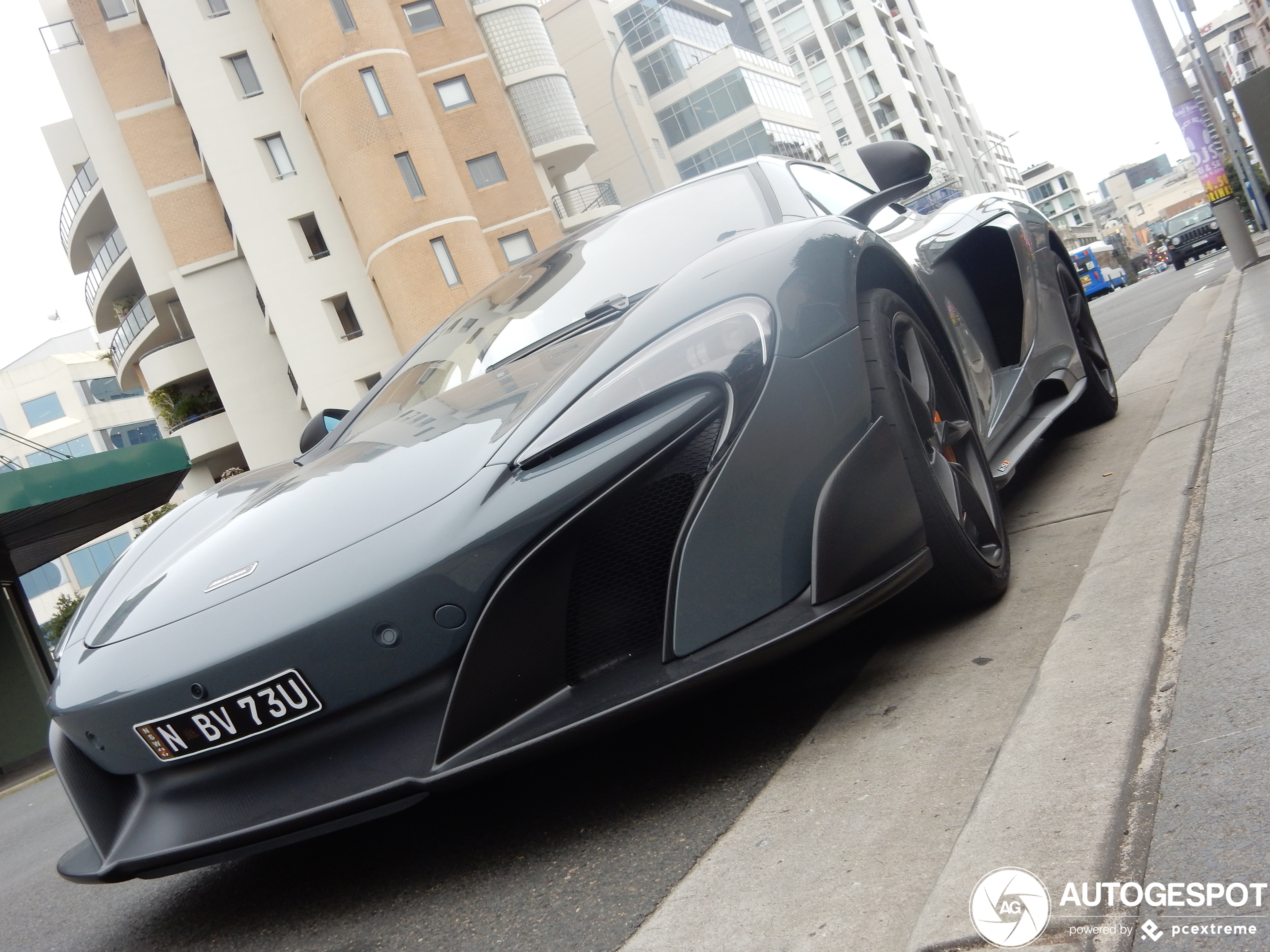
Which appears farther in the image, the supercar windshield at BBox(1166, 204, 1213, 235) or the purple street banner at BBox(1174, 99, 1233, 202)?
the supercar windshield at BBox(1166, 204, 1213, 235)

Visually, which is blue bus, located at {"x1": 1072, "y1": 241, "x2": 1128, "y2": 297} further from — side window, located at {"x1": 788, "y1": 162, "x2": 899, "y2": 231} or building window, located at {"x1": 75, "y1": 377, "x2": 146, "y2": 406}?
building window, located at {"x1": 75, "y1": 377, "x2": 146, "y2": 406}

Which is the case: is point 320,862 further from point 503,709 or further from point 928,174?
point 928,174

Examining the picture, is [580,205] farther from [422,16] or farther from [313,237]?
[313,237]

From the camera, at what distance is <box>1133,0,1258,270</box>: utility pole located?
42.5 feet

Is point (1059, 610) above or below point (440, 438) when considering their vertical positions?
below

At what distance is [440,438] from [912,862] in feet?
4.09

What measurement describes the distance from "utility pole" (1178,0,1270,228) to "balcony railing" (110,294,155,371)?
3068 centimetres

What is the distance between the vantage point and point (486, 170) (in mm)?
34844

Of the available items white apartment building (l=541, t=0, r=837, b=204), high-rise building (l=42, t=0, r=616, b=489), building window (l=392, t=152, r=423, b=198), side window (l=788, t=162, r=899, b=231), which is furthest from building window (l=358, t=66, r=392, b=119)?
side window (l=788, t=162, r=899, b=231)

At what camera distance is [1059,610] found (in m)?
2.46

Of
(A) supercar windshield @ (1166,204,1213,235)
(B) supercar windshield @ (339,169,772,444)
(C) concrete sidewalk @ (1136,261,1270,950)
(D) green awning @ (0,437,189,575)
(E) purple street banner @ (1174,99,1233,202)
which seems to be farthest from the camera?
(A) supercar windshield @ (1166,204,1213,235)

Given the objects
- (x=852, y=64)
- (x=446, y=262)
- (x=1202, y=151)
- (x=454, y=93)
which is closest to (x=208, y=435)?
(x=446, y=262)

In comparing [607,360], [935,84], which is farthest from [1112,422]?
[935,84]

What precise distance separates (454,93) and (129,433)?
37.0 m
